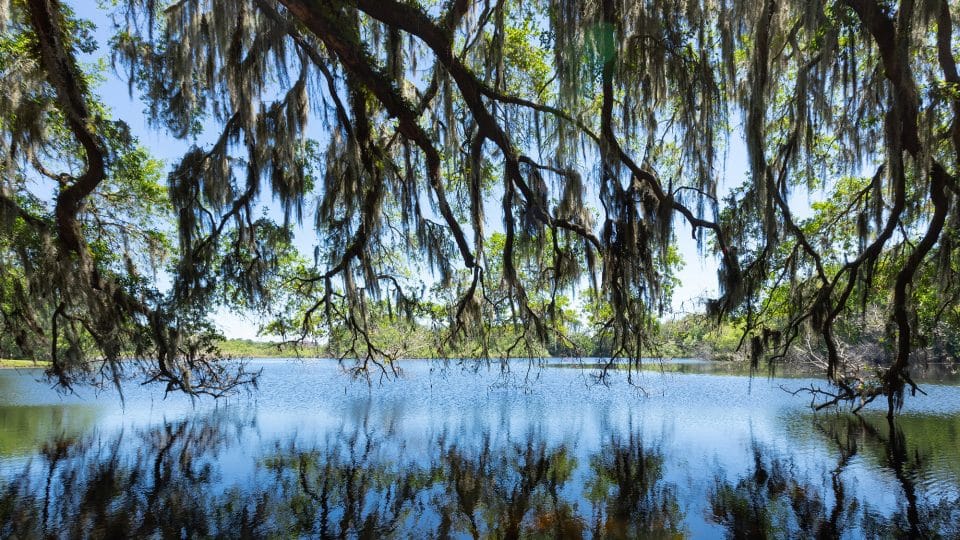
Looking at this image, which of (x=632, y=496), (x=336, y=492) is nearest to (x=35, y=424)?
(x=336, y=492)

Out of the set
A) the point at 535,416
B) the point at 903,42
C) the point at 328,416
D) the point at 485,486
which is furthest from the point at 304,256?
the point at 903,42

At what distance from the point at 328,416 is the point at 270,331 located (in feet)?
14.9

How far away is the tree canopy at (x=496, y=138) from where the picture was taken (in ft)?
15.4

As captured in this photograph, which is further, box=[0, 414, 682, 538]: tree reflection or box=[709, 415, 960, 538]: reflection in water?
box=[0, 414, 682, 538]: tree reflection

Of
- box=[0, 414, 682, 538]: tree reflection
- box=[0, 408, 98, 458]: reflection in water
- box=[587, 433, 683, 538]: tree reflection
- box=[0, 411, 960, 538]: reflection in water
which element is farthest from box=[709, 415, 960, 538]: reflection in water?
box=[0, 408, 98, 458]: reflection in water

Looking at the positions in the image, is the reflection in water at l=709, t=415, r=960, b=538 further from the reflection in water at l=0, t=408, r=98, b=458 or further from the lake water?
the reflection in water at l=0, t=408, r=98, b=458

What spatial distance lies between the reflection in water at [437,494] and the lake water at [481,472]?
29 millimetres

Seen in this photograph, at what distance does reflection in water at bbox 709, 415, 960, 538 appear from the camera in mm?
5184

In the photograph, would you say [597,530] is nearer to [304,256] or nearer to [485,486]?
[485,486]

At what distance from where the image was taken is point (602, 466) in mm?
7922

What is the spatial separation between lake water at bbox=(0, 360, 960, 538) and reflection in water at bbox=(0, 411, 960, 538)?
29 mm

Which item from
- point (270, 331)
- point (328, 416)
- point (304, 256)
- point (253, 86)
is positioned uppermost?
point (253, 86)

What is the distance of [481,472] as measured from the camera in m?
7.59

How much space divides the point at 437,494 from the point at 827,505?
4024 mm
